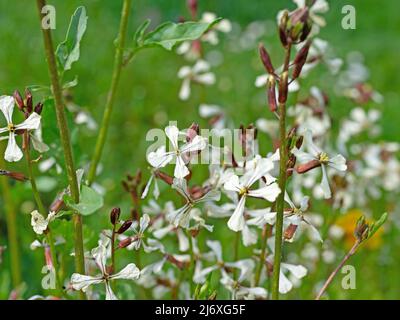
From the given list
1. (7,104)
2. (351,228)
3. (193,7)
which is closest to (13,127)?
(7,104)

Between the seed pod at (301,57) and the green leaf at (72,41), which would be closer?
the seed pod at (301,57)

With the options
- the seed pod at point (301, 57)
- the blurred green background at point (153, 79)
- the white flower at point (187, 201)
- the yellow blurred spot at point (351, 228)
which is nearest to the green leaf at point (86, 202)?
the white flower at point (187, 201)

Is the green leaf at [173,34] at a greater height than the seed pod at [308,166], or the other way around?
the green leaf at [173,34]

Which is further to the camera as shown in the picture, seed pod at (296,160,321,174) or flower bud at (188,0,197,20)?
flower bud at (188,0,197,20)

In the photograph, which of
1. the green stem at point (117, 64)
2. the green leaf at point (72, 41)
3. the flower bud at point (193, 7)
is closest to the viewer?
the green leaf at point (72, 41)

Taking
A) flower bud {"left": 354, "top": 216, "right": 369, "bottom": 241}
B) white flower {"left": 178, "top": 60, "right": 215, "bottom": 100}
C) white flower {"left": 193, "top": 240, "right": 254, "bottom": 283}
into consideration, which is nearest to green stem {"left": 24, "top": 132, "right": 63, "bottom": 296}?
white flower {"left": 193, "top": 240, "right": 254, "bottom": 283}

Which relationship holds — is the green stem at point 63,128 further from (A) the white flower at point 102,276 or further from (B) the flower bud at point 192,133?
(B) the flower bud at point 192,133

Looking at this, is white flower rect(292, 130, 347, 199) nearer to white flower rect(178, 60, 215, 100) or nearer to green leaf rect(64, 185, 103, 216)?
green leaf rect(64, 185, 103, 216)
